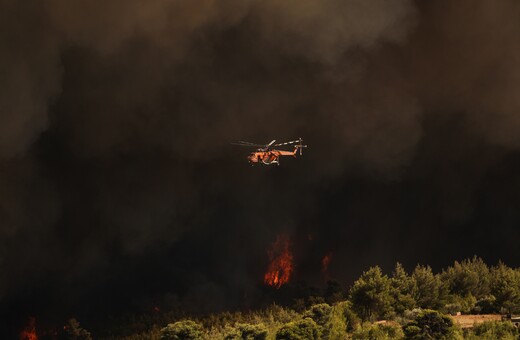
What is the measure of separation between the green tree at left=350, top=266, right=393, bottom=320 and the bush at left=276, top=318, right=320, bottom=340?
7.97 meters

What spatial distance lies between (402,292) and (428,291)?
8.66 ft

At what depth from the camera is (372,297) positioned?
5969cm

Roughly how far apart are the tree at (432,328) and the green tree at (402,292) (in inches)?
538

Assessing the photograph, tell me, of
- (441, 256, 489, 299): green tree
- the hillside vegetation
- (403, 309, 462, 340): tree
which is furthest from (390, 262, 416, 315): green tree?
(403, 309, 462, 340): tree

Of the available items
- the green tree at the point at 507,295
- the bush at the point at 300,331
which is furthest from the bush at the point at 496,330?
the bush at the point at 300,331

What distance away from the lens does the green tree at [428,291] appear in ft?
209

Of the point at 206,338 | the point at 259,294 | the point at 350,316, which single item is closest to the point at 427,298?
the point at 350,316

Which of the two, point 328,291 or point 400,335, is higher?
point 328,291

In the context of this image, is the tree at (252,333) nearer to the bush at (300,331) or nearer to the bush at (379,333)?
the bush at (300,331)

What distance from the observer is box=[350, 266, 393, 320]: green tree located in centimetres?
5994

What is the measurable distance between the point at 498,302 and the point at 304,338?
21.1 m

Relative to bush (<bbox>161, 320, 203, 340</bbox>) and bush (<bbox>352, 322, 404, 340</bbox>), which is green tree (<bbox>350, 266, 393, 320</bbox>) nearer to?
bush (<bbox>352, 322, 404, 340</bbox>)

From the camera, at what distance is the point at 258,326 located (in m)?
57.8

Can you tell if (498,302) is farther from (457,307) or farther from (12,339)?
(12,339)
